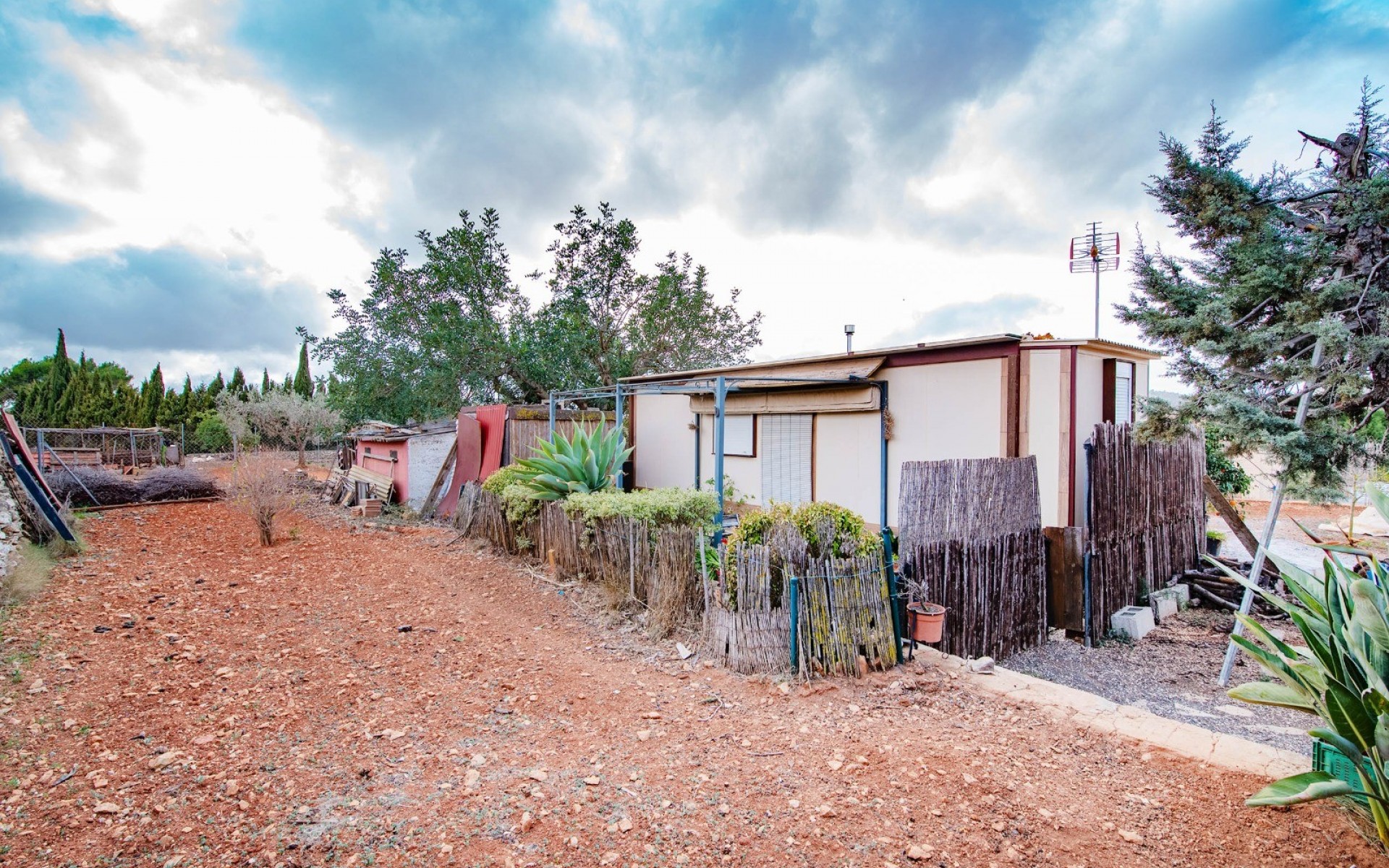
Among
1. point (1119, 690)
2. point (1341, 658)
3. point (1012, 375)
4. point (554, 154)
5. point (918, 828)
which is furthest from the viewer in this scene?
point (554, 154)

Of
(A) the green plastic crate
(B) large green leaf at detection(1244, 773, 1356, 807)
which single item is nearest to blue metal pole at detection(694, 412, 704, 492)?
(A) the green plastic crate

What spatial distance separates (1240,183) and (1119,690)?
4838 mm

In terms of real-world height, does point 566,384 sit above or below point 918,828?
above

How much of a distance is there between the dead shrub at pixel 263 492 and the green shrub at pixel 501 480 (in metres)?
2.76

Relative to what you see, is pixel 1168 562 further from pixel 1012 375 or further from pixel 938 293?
pixel 938 293

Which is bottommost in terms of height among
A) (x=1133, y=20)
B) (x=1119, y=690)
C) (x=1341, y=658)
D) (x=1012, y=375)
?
(x=1119, y=690)

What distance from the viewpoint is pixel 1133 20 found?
7.10 metres

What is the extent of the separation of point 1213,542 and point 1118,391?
149 inches

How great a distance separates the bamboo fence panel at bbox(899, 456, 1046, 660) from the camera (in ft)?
15.9

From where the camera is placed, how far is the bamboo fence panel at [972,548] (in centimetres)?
484

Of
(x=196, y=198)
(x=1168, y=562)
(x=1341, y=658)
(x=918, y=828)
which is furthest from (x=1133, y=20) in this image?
(x=196, y=198)

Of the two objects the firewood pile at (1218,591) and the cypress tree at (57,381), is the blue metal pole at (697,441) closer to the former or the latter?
the firewood pile at (1218,591)

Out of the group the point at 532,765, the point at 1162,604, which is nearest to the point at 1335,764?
the point at 532,765

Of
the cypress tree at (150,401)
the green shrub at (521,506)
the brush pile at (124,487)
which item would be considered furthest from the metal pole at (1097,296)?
the cypress tree at (150,401)
